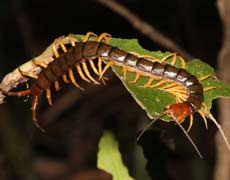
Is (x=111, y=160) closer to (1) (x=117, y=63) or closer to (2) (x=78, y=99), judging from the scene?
(1) (x=117, y=63)

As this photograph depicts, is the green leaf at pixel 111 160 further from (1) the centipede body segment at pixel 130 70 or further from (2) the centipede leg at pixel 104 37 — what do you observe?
(2) the centipede leg at pixel 104 37

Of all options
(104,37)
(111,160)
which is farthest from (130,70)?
(111,160)

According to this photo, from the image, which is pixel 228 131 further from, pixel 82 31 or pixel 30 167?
pixel 82 31

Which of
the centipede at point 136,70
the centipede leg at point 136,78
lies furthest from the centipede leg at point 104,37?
the centipede leg at point 136,78

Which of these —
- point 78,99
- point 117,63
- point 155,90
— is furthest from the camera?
point 78,99

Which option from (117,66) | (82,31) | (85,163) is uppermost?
(82,31)

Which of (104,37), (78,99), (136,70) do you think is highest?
(104,37)

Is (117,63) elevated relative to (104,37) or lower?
lower

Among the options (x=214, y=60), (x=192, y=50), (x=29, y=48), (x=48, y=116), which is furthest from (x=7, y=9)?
(x=214, y=60)
